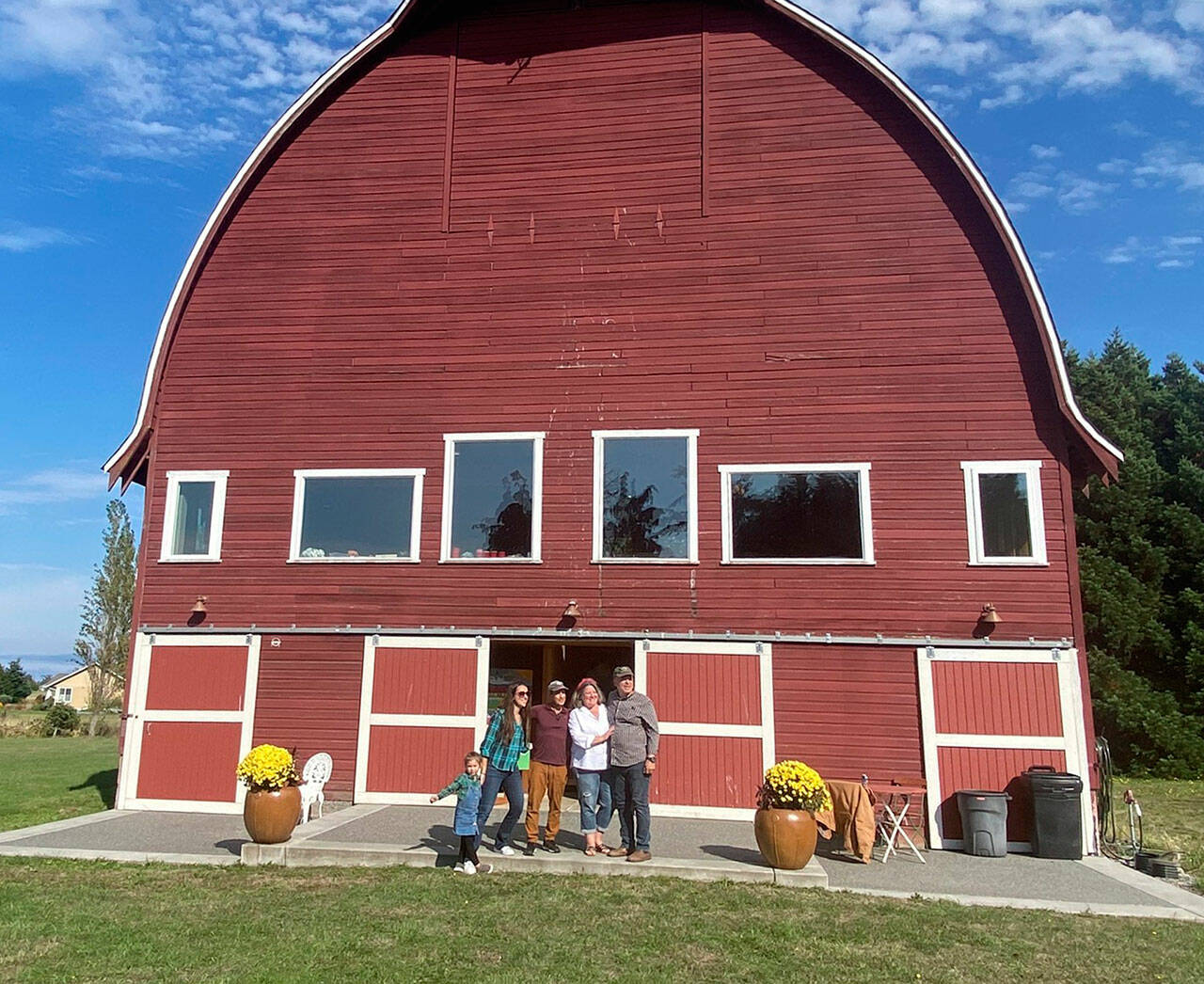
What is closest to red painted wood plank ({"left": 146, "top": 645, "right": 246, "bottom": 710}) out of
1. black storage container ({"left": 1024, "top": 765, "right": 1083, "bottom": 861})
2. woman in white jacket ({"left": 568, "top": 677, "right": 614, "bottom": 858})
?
woman in white jacket ({"left": 568, "top": 677, "right": 614, "bottom": 858})

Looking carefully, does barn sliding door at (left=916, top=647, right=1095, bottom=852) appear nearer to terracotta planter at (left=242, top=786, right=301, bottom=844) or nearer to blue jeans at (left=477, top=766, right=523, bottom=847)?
blue jeans at (left=477, top=766, right=523, bottom=847)

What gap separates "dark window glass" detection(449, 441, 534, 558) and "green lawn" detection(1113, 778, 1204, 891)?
8643mm

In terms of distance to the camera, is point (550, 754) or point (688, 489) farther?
point (688, 489)

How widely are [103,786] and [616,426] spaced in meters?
10.7

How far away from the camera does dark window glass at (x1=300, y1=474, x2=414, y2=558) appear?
42.9 feet

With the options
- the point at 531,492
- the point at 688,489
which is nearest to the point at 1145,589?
the point at 688,489

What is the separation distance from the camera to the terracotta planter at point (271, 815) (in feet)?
30.4

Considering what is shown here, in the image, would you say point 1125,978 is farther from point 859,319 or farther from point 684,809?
point 859,319

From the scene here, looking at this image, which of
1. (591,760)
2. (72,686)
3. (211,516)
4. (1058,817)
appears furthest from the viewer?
(72,686)

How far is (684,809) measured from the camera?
11.7 metres

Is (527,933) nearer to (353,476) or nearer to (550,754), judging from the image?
(550,754)

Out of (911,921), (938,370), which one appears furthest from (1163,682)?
(911,921)

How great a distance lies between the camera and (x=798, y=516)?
12211 millimetres

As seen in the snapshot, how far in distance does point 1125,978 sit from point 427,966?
460 centimetres
